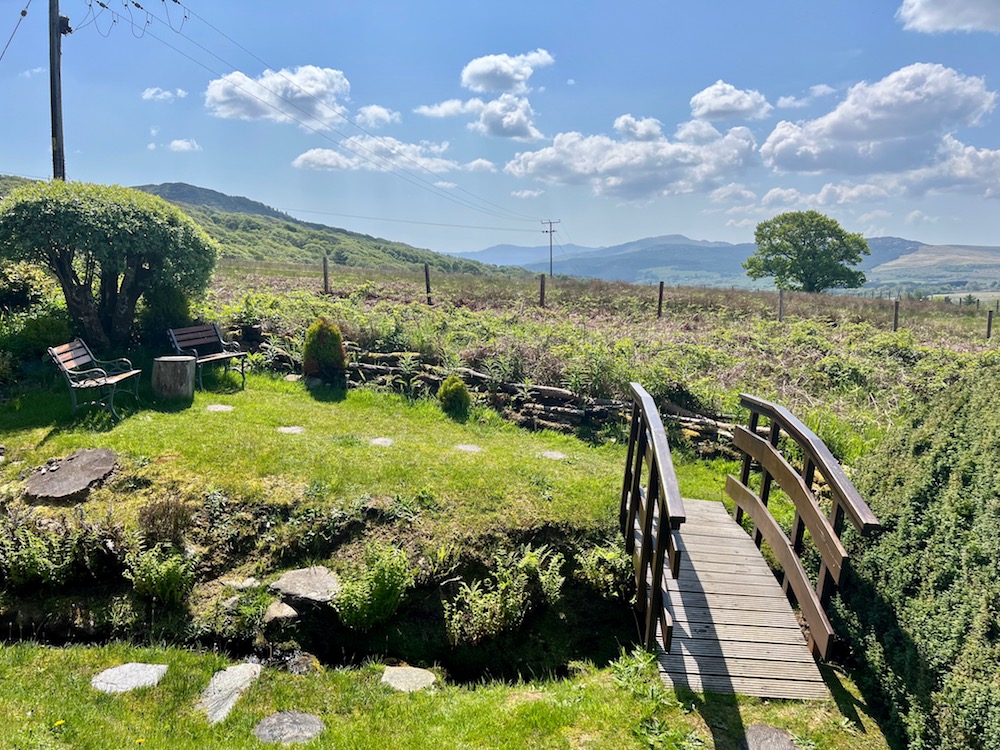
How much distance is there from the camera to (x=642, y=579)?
454 centimetres

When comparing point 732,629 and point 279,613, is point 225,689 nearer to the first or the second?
point 279,613

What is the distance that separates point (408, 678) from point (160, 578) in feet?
7.18

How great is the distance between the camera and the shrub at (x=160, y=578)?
15.6 feet

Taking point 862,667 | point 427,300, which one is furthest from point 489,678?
point 427,300

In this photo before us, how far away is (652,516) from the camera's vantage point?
4238 millimetres

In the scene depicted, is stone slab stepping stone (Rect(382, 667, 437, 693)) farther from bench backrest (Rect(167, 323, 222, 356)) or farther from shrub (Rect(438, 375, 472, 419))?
bench backrest (Rect(167, 323, 222, 356))

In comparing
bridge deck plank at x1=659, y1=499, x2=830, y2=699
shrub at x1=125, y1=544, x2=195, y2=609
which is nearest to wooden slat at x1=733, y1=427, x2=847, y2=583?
bridge deck plank at x1=659, y1=499, x2=830, y2=699

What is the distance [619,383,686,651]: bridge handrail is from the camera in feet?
12.6

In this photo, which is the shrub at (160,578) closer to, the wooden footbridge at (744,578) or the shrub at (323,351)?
the wooden footbridge at (744,578)

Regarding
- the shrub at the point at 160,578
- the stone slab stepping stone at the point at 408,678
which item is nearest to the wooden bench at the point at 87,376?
the shrub at the point at 160,578

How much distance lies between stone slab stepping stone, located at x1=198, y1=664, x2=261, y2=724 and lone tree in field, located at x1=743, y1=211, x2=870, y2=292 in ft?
171

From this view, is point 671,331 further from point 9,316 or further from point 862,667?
point 9,316

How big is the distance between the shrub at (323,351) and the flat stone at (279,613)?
5895 millimetres

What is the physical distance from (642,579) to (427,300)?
15110 millimetres
